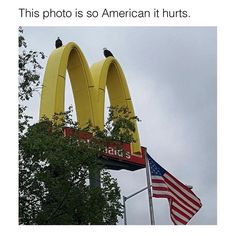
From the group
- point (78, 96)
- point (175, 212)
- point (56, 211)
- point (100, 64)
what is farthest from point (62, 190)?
point (100, 64)

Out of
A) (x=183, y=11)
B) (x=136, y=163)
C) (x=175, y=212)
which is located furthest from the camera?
(x=136, y=163)

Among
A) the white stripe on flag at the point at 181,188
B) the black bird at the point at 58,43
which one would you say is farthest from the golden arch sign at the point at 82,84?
the white stripe on flag at the point at 181,188

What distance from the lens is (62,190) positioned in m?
12.8

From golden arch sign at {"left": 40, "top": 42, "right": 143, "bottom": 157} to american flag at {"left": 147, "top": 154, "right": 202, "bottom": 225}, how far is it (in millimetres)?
5181

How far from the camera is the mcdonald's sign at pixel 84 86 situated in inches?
802

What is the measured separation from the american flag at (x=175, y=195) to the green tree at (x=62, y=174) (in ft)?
8.66

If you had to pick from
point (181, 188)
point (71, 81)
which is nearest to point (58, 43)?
point (71, 81)

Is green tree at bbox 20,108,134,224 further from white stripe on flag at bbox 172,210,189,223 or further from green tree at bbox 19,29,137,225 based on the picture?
white stripe on flag at bbox 172,210,189,223

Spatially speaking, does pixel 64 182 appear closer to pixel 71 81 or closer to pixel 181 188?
pixel 181 188

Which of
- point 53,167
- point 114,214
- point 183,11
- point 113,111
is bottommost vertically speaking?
point 114,214

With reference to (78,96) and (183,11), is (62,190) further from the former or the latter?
(78,96)

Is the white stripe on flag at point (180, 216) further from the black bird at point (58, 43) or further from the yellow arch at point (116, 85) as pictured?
the black bird at point (58, 43)

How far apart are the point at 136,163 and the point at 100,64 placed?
17.3 ft

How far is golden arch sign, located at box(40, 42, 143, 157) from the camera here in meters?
20.4
